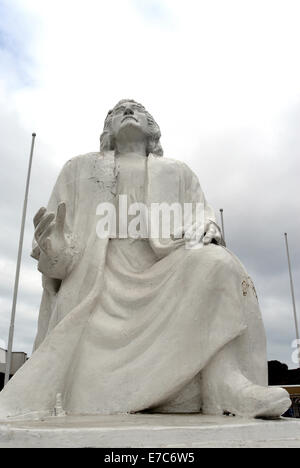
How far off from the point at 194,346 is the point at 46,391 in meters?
1.12

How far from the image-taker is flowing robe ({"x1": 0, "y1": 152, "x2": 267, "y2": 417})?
3.23 metres

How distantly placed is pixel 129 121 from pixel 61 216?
58.4 inches

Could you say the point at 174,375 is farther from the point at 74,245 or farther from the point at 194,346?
the point at 74,245

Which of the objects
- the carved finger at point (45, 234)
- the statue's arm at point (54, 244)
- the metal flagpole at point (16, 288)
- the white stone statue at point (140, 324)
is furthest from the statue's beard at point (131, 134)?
the metal flagpole at point (16, 288)

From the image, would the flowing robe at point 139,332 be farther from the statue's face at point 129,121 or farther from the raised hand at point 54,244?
the statue's face at point 129,121

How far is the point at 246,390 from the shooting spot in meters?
2.98

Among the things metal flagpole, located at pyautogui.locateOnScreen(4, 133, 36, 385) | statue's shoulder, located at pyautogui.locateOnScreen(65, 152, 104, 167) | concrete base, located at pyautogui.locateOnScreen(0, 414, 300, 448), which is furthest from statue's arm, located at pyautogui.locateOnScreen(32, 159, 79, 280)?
metal flagpole, located at pyautogui.locateOnScreen(4, 133, 36, 385)

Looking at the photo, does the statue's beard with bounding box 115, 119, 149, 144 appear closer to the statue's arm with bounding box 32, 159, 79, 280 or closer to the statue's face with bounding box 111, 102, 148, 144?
the statue's face with bounding box 111, 102, 148, 144

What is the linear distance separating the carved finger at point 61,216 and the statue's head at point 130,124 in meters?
1.35

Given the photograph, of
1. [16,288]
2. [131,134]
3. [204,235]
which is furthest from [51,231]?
[16,288]

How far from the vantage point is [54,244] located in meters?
3.81

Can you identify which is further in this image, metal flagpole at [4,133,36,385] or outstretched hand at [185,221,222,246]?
metal flagpole at [4,133,36,385]

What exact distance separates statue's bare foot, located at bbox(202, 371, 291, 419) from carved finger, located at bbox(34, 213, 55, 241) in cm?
174
